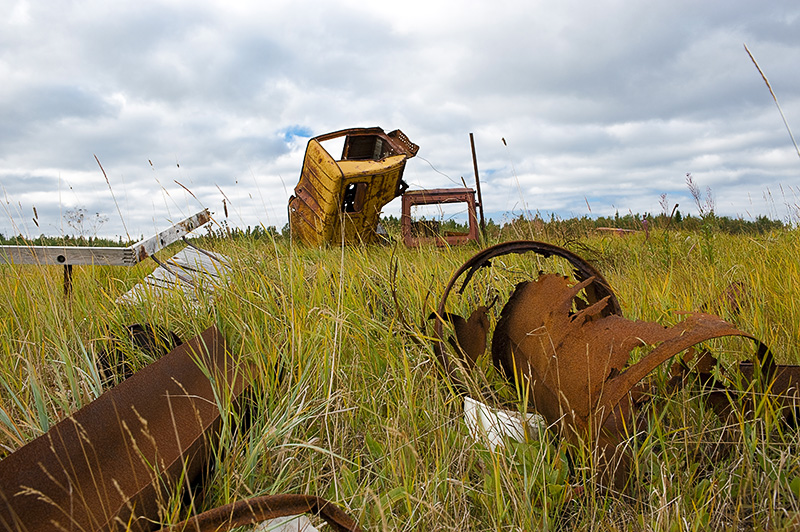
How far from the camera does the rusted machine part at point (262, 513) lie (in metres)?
0.97

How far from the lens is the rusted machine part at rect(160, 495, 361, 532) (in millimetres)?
967

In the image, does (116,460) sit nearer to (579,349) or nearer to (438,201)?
(579,349)

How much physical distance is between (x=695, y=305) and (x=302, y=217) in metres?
5.20

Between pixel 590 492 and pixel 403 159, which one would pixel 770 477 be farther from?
pixel 403 159

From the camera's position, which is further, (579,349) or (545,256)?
(545,256)

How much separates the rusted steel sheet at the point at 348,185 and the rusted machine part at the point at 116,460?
166 inches

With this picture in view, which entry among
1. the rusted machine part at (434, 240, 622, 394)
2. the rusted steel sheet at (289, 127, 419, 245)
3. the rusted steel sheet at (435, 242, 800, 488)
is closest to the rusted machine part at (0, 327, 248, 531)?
the rusted machine part at (434, 240, 622, 394)

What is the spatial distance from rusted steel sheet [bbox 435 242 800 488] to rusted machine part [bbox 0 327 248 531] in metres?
0.84

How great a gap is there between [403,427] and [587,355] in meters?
0.59

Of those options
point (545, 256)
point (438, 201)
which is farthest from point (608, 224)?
point (545, 256)

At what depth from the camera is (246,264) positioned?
9.55 ft

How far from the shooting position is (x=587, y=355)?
1.37 metres

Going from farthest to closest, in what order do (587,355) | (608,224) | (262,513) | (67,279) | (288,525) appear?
(608,224) < (67,279) < (587,355) < (288,525) < (262,513)

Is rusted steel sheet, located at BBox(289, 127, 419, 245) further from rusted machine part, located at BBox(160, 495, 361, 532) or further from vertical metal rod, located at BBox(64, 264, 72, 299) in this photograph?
rusted machine part, located at BBox(160, 495, 361, 532)
